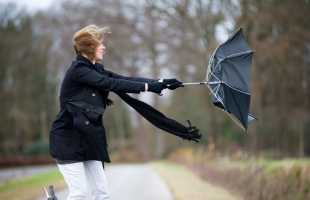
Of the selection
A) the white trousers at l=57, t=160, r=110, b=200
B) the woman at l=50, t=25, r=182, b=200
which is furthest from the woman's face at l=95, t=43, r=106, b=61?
the white trousers at l=57, t=160, r=110, b=200

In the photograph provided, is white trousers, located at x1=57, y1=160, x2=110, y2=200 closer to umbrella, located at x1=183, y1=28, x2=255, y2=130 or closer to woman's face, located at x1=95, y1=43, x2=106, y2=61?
woman's face, located at x1=95, y1=43, x2=106, y2=61

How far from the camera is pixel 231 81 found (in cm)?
593

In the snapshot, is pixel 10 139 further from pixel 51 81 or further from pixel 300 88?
pixel 300 88

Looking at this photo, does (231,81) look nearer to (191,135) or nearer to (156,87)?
(191,135)

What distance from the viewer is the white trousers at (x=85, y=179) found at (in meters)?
5.36

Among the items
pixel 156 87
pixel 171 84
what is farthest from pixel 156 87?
pixel 171 84

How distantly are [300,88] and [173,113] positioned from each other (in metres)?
23.2

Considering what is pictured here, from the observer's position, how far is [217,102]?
5.85 metres

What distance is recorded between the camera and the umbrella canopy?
5824mm

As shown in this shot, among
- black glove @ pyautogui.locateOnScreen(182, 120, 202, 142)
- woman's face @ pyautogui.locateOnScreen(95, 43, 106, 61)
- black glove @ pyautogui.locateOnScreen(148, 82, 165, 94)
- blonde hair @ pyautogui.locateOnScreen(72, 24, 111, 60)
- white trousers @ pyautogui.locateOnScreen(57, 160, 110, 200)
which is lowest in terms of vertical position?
white trousers @ pyautogui.locateOnScreen(57, 160, 110, 200)

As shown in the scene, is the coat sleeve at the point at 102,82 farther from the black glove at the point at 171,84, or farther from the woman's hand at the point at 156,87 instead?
the black glove at the point at 171,84

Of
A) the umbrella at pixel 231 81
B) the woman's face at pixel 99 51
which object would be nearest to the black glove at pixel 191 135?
the umbrella at pixel 231 81

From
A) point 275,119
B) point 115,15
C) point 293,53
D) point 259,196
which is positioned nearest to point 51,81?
point 115,15

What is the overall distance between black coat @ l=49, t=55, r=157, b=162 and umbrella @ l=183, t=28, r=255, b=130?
0.75m
